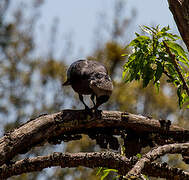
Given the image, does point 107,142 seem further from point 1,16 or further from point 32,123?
point 1,16

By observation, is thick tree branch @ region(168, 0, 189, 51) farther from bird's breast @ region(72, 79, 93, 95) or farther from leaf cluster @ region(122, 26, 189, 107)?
bird's breast @ region(72, 79, 93, 95)

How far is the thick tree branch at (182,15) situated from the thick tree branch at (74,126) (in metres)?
1.01

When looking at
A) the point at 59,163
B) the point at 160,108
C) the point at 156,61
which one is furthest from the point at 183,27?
the point at 160,108

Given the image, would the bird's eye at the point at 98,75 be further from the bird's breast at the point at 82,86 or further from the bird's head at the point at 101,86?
the bird's breast at the point at 82,86

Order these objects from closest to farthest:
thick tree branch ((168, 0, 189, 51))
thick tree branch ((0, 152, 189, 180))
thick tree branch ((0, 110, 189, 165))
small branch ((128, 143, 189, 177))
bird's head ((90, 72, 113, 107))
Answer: small branch ((128, 143, 189, 177)) → thick tree branch ((168, 0, 189, 51)) → thick tree branch ((0, 152, 189, 180)) → thick tree branch ((0, 110, 189, 165)) → bird's head ((90, 72, 113, 107))

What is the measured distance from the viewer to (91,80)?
346cm

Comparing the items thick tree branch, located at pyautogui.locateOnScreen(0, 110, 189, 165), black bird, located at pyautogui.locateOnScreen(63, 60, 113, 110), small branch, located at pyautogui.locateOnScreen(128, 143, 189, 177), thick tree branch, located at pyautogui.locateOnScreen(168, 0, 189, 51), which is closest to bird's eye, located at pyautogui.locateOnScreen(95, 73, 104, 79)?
black bird, located at pyautogui.locateOnScreen(63, 60, 113, 110)

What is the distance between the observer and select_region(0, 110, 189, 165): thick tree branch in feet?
8.12

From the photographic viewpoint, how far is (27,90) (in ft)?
32.9

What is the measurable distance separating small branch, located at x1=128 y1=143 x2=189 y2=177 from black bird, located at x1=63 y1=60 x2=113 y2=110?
1.29 metres

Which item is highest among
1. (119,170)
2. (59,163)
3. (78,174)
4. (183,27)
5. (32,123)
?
(183,27)

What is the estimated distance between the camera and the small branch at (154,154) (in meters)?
1.52

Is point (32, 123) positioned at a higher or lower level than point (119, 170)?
higher

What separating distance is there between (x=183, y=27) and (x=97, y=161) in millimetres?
1018
